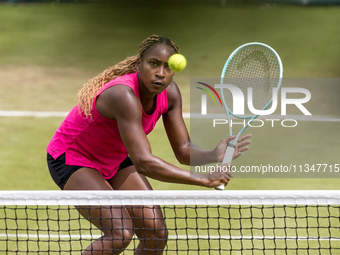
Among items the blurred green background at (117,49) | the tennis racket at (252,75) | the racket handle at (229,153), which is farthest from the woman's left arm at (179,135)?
the blurred green background at (117,49)

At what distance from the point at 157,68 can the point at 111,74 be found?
0.42 metres

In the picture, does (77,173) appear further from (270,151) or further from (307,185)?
(270,151)

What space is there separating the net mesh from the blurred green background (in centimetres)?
170

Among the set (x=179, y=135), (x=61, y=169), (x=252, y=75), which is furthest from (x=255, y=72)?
(x=61, y=169)

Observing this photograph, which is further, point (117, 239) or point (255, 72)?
point (255, 72)

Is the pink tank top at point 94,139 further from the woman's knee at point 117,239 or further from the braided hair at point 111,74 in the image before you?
the woman's knee at point 117,239

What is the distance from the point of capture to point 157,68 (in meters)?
2.79

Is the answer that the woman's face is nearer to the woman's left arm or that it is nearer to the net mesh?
the woman's left arm

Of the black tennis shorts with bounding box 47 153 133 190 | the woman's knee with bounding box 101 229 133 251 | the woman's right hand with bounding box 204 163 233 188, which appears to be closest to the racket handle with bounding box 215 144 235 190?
the woman's right hand with bounding box 204 163 233 188

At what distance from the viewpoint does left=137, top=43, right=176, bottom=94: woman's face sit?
2785 mm

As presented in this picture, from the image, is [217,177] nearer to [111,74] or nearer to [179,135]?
[179,135]

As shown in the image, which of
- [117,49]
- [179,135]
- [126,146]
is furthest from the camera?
[117,49]

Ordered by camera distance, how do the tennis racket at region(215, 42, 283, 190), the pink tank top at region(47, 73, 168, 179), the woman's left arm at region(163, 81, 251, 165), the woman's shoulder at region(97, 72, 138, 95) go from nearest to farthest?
the woman's shoulder at region(97, 72, 138, 95) → the pink tank top at region(47, 73, 168, 179) → the woman's left arm at region(163, 81, 251, 165) → the tennis racket at region(215, 42, 283, 190)

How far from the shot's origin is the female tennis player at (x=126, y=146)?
2711 millimetres
